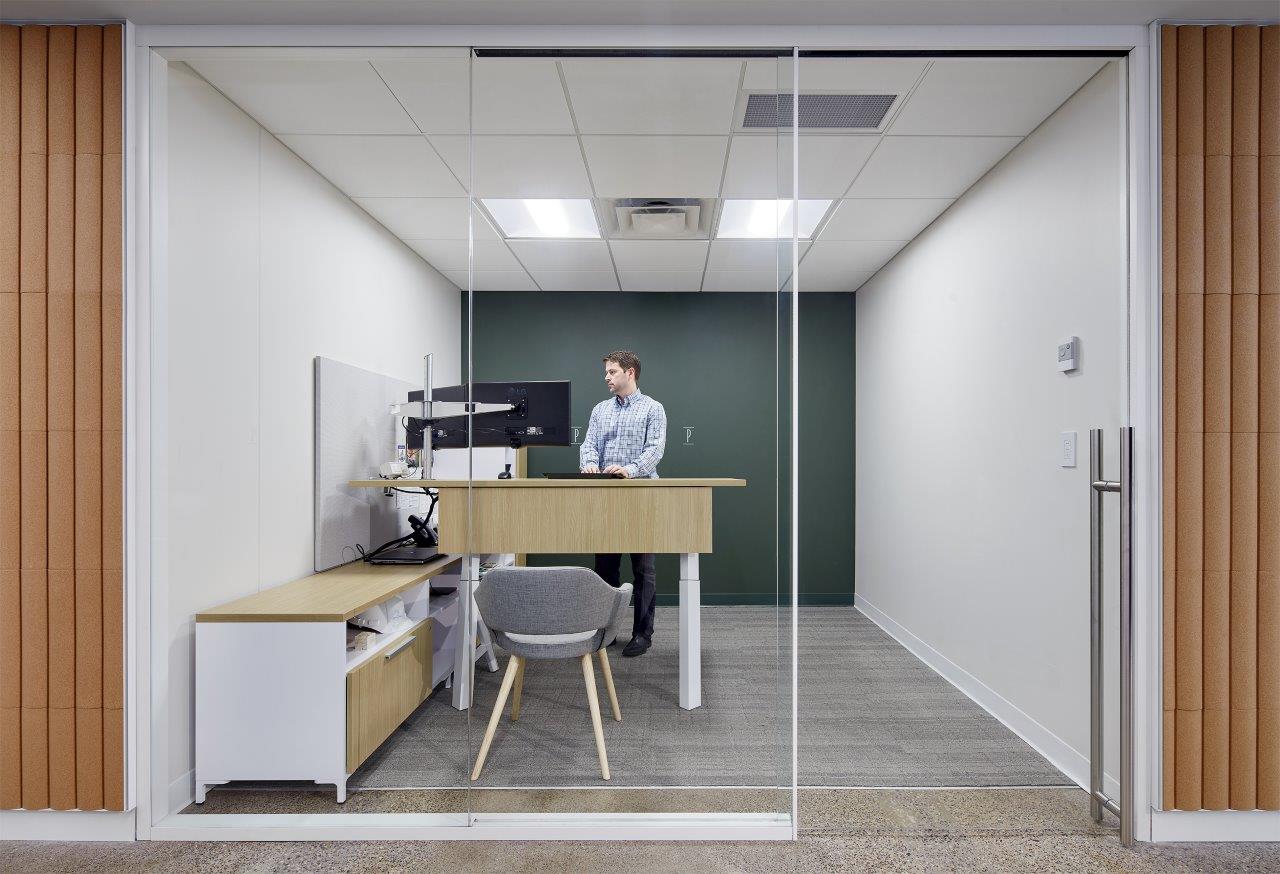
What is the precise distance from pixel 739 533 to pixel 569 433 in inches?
26.1

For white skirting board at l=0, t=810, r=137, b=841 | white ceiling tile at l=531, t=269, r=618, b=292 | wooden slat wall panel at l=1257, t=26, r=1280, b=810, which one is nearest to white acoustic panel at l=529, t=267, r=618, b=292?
white ceiling tile at l=531, t=269, r=618, b=292

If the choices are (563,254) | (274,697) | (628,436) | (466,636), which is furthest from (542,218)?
(274,697)

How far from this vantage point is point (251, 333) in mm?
2566

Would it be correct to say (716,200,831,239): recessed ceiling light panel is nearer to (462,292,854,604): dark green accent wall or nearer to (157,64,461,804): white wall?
(462,292,854,604): dark green accent wall

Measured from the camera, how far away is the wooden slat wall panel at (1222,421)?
209 cm

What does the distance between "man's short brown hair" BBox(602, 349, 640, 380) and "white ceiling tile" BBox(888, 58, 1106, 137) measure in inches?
55.6

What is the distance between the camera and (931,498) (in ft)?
10.9

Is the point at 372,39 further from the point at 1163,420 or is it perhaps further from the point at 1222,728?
the point at 1222,728

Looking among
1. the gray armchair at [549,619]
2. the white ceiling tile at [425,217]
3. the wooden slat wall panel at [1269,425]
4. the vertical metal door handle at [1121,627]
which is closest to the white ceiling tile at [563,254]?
the white ceiling tile at [425,217]

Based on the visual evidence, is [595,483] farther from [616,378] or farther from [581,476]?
[616,378]

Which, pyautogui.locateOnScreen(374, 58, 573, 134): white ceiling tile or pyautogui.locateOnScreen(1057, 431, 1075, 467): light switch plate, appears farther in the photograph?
pyautogui.locateOnScreen(1057, 431, 1075, 467): light switch plate

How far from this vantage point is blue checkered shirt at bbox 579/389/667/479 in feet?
7.29

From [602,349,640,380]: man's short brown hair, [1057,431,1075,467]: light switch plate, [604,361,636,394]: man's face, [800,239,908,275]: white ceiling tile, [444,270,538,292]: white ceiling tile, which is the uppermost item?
[800,239,908,275]: white ceiling tile

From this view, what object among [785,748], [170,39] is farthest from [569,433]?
[170,39]
